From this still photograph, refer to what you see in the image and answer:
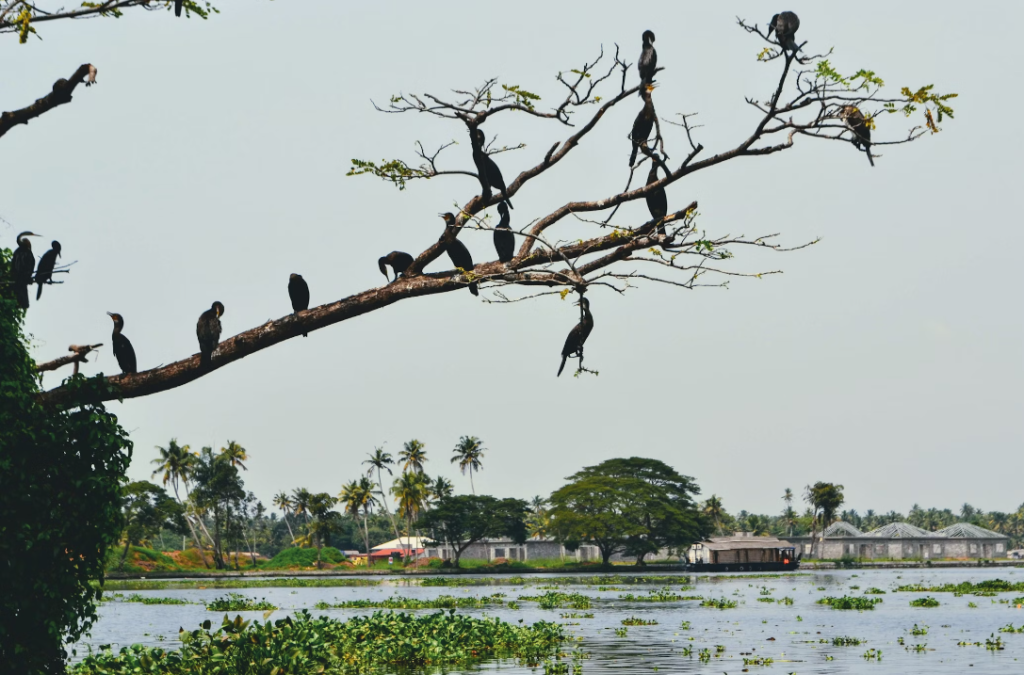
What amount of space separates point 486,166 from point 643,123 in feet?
6.20

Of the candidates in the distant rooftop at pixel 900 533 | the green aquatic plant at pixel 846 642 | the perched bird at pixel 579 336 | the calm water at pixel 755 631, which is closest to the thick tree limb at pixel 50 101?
the perched bird at pixel 579 336

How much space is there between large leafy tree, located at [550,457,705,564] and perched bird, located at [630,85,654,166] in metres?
84.9

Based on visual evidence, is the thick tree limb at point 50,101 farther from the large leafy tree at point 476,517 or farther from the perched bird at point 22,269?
the large leafy tree at point 476,517

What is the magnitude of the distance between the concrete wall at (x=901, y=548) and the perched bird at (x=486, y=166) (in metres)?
122

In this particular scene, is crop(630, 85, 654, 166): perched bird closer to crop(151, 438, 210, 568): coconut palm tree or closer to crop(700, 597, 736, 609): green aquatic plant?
crop(700, 597, 736, 609): green aquatic plant

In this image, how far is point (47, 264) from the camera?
47.6ft

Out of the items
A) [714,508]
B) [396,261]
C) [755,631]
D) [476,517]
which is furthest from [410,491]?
[396,261]

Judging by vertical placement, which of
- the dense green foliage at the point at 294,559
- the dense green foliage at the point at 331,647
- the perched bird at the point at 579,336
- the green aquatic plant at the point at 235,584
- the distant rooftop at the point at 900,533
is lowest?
the green aquatic plant at the point at 235,584

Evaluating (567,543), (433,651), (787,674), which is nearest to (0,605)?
(433,651)

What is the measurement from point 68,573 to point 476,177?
6583 millimetres

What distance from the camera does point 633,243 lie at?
38.0 ft

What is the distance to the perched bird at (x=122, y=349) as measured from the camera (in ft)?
47.7

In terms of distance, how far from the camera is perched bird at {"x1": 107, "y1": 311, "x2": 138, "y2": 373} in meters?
14.5

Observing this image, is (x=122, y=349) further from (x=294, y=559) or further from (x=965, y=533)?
(x=965, y=533)
